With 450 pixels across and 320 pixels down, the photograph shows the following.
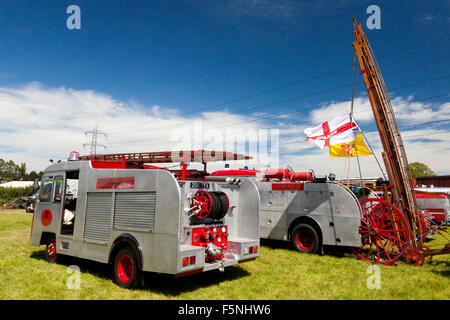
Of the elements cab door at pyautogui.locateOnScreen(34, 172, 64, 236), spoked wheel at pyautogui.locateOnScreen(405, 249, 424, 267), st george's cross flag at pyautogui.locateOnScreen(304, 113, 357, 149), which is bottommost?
spoked wheel at pyautogui.locateOnScreen(405, 249, 424, 267)

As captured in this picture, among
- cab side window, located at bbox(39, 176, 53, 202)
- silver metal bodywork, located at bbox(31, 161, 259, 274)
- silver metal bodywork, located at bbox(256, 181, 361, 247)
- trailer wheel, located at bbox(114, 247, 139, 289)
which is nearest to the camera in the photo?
silver metal bodywork, located at bbox(31, 161, 259, 274)

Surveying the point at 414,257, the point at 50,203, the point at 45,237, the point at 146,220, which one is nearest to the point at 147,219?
the point at 146,220

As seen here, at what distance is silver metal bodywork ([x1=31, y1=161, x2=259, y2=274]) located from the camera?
19.1 ft

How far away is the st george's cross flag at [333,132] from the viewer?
40.1ft

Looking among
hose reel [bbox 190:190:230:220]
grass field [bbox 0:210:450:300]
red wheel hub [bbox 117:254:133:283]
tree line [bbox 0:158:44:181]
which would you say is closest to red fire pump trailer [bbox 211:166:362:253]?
grass field [bbox 0:210:450:300]

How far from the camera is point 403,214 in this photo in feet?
30.1

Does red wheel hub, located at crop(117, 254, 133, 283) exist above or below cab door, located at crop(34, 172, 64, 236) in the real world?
below

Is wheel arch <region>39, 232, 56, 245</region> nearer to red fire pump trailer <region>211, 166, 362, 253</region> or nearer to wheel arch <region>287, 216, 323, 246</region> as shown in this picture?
red fire pump trailer <region>211, 166, 362, 253</region>

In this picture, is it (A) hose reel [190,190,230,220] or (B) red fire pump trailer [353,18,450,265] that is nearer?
(A) hose reel [190,190,230,220]

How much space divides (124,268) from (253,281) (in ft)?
9.16

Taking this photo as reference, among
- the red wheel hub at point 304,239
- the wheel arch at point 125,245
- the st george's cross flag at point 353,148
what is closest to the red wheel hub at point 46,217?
the wheel arch at point 125,245

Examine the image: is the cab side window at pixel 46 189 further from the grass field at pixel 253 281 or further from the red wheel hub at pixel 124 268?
the red wheel hub at pixel 124 268

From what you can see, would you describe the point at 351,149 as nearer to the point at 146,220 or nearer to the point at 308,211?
the point at 308,211
